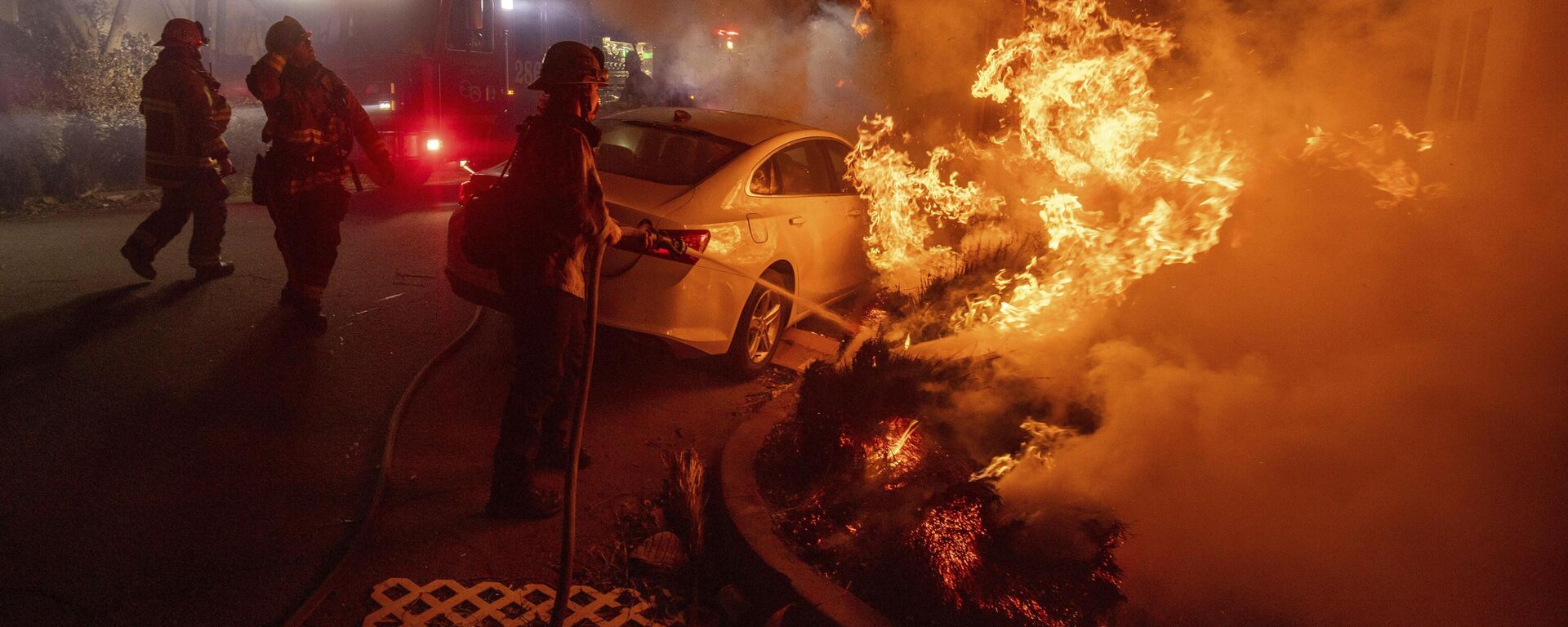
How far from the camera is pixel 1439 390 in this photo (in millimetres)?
4164

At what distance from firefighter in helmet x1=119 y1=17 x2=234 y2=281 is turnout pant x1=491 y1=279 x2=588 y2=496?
14.6ft

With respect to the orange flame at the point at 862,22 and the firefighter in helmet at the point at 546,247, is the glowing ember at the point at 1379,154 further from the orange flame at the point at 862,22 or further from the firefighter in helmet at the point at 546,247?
the orange flame at the point at 862,22

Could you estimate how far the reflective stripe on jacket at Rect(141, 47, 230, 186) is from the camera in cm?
694

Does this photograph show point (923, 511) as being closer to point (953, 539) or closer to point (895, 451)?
point (953, 539)

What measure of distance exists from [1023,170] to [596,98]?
4718mm

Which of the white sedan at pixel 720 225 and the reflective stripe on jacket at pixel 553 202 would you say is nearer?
the reflective stripe on jacket at pixel 553 202

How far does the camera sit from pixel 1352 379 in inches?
171

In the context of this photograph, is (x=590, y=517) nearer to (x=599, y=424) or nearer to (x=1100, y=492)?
(x=599, y=424)

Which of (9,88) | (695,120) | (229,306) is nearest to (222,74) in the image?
(9,88)

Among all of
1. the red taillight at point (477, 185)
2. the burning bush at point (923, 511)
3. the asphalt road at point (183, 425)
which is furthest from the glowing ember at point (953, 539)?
the red taillight at point (477, 185)

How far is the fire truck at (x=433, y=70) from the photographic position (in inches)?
471

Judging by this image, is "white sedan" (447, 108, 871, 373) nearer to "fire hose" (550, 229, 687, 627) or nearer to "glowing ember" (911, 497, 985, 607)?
"fire hose" (550, 229, 687, 627)

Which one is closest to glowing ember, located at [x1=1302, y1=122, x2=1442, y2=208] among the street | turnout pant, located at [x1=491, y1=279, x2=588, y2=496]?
the street

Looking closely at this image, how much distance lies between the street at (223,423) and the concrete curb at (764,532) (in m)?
0.47
